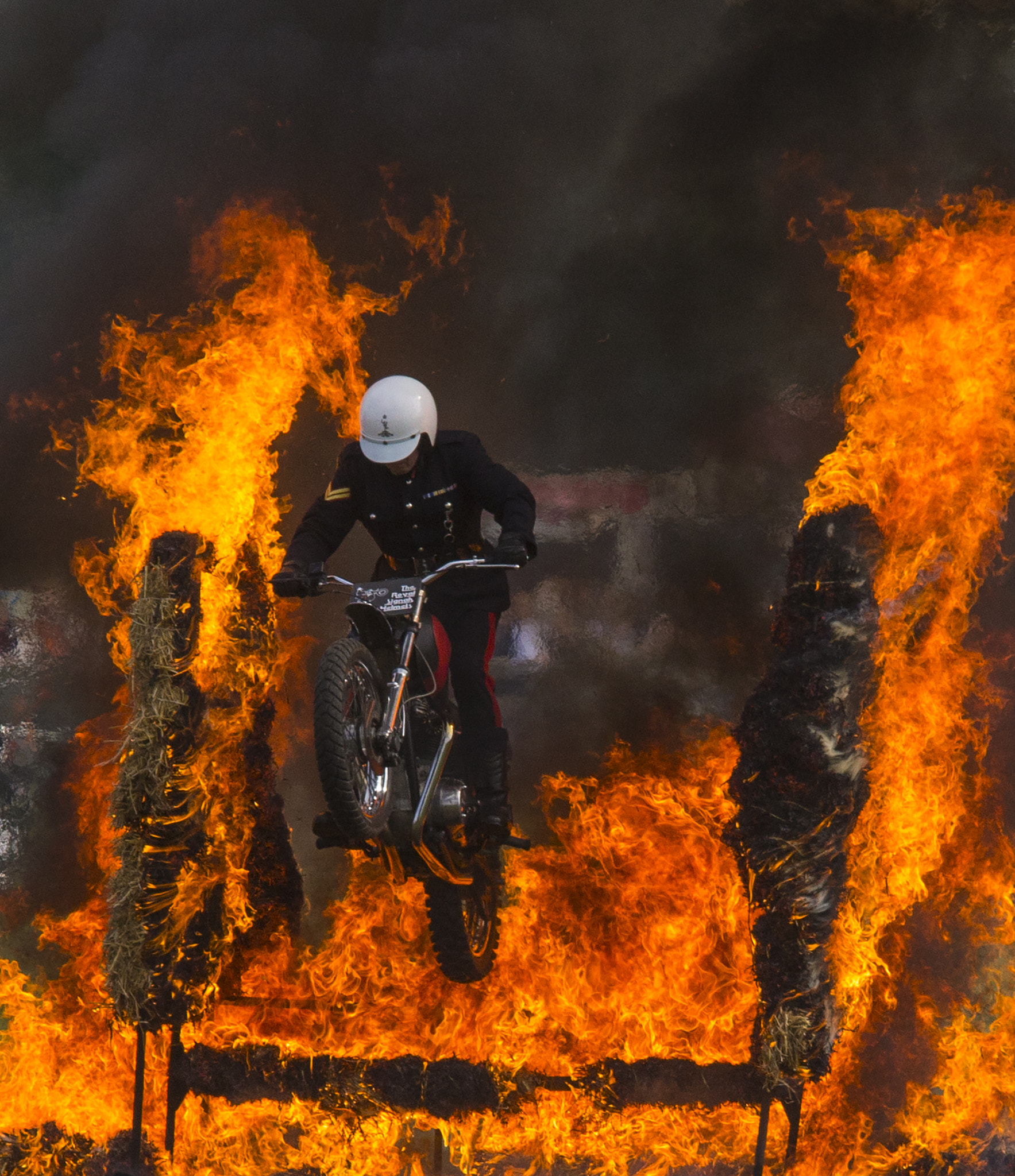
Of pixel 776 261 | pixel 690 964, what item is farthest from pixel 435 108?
pixel 690 964

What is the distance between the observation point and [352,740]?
3369 millimetres

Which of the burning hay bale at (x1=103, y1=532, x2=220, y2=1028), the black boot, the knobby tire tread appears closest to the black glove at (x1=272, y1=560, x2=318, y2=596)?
the knobby tire tread

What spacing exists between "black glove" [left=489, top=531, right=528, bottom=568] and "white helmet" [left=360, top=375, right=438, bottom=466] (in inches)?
21.3

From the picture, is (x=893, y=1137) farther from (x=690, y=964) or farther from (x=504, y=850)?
(x=504, y=850)

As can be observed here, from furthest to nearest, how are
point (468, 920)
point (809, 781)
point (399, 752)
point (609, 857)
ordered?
point (609, 857), point (468, 920), point (809, 781), point (399, 752)

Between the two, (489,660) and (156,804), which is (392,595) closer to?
(489,660)

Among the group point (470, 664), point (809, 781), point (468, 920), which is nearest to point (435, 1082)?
point (468, 920)

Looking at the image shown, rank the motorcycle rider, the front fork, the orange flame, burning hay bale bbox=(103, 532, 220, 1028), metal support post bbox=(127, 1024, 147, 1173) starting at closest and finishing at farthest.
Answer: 1. the front fork
2. the motorcycle rider
3. burning hay bale bbox=(103, 532, 220, 1028)
4. metal support post bbox=(127, 1024, 147, 1173)
5. the orange flame

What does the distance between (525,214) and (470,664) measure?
3233 mm

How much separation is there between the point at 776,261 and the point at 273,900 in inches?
184

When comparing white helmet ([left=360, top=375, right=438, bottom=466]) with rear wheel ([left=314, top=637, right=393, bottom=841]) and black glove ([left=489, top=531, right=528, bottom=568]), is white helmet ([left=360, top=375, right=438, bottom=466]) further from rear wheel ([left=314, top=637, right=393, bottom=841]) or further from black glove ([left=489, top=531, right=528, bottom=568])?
rear wheel ([left=314, top=637, right=393, bottom=841])

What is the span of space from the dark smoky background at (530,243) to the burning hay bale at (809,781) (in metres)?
1.97

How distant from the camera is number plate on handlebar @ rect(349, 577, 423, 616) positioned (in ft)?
12.2

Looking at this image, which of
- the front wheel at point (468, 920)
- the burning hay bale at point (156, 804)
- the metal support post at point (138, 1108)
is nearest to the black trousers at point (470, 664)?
the front wheel at point (468, 920)
